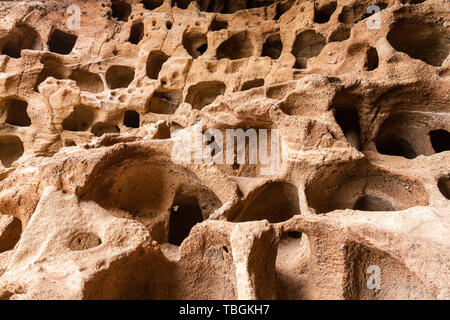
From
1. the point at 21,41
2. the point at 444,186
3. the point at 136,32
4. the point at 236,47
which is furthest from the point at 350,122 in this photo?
the point at 21,41

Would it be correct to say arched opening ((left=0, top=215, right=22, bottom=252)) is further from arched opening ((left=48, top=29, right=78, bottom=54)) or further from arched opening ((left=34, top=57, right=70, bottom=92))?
arched opening ((left=48, top=29, right=78, bottom=54))

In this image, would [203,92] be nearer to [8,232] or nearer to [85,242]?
[8,232]

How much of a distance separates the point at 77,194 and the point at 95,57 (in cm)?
687

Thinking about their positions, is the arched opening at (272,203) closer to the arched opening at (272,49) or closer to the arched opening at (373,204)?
the arched opening at (373,204)

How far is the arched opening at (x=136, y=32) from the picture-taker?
8914 mm

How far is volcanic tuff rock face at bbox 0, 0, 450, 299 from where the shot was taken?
199 cm

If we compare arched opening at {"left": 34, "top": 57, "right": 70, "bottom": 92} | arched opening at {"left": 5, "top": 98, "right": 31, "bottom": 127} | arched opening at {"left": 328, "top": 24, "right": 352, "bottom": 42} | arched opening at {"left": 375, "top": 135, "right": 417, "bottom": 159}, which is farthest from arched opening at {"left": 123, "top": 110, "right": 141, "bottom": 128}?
arched opening at {"left": 375, "top": 135, "right": 417, "bottom": 159}

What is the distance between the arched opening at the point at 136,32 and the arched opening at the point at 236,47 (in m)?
2.85

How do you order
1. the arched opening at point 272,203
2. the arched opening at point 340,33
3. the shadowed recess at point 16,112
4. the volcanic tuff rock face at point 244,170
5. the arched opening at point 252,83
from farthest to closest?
the shadowed recess at point 16,112 → the arched opening at point 252,83 → the arched opening at point 340,33 → the arched opening at point 272,203 → the volcanic tuff rock face at point 244,170

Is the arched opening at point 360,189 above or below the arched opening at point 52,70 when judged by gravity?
below

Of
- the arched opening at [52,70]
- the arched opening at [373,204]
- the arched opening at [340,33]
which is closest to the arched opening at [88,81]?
the arched opening at [52,70]

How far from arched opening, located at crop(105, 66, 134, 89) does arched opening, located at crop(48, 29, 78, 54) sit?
1.86 metres

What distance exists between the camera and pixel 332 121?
3.63 metres

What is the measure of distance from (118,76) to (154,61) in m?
1.25
